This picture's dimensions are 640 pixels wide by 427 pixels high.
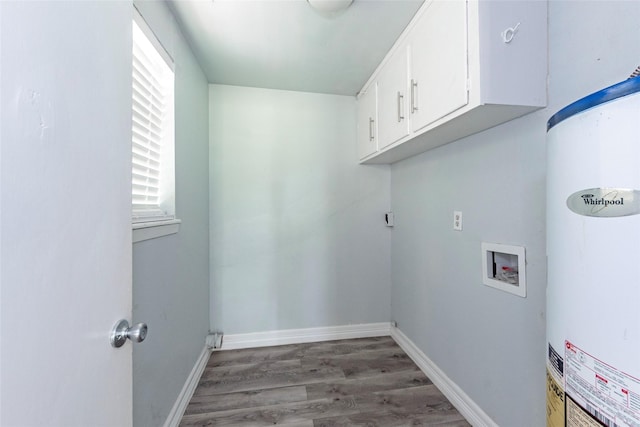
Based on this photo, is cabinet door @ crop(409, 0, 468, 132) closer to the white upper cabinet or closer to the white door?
the white upper cabinet

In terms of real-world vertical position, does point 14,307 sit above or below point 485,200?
below

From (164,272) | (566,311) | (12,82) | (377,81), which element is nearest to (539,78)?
(566,311)

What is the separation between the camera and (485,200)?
1.39m

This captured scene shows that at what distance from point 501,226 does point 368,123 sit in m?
1.35

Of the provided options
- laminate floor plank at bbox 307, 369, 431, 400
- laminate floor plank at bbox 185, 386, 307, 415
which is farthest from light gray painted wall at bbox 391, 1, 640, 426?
laminate floor plank at bbox 185, 386, 307, 415

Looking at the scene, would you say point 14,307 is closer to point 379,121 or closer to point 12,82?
point 12,82

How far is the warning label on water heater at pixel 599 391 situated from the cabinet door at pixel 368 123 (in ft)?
5.68

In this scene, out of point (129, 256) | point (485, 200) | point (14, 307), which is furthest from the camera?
point (485, 200)

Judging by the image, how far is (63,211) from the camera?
48cm

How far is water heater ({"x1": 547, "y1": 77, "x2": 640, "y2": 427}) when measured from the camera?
0.44m

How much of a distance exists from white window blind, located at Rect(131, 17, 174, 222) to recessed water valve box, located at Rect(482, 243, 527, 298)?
174cm

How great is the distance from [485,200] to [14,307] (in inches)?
67.6

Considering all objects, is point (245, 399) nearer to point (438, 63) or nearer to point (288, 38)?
point (438, 63)

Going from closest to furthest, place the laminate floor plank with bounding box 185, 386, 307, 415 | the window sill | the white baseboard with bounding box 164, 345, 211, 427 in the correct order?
1. the window sill
2. the white baseboard with bounding box 164, 345, 211, 427
3. the laminate floor plank with bounding box 185, 386, 307, 415
